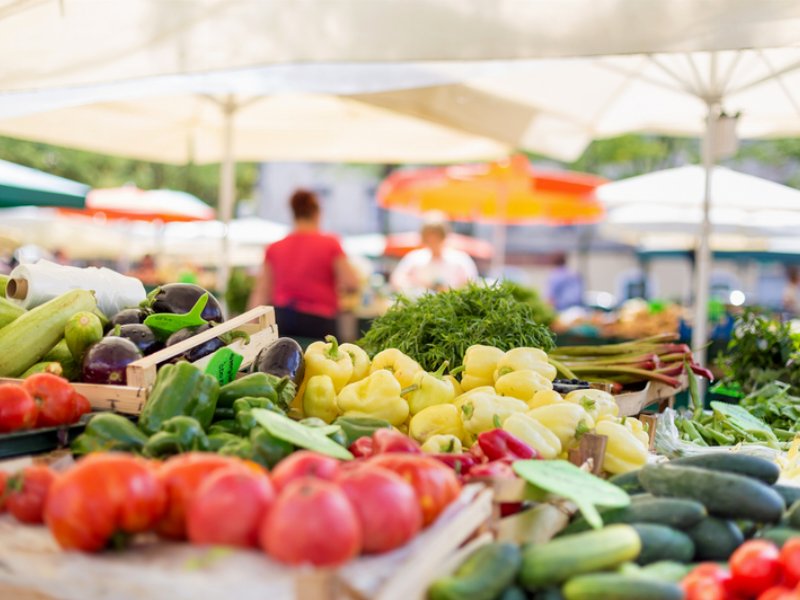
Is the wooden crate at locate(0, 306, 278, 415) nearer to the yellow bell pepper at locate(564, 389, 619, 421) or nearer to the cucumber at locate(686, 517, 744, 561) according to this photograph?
the yellow bell pepper at locate(564, 389, 619, 421)

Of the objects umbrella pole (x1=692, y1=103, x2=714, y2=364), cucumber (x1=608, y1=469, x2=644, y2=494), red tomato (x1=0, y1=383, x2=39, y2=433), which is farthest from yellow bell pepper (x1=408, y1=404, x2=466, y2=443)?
umbrella pole (x1=692, y1=103, x2=714, y2=364)

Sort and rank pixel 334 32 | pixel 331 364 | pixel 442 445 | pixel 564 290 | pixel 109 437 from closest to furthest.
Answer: pixel 109 437 → pixel 442 445 → pixel 331 364 → pixel 334 32 → pixel 564 290

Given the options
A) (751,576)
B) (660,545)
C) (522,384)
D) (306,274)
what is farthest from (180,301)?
(306,274)

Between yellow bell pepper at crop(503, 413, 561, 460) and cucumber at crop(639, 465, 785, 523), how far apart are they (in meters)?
0.41

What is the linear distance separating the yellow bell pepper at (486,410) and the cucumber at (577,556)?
84 centimetres

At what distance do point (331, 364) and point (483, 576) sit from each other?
1.42 m

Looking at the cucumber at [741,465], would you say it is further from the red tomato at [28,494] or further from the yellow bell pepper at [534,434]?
the red tomato at [28,494]

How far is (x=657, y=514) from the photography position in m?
2.09

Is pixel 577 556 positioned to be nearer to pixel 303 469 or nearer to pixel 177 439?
pixel 303 469

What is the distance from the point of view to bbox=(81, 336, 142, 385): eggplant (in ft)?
8.72

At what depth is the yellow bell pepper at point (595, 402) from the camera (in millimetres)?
2789

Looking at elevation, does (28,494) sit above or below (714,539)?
above

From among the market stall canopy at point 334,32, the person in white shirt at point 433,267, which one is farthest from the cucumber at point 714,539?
the person in white shirt at point 433,267

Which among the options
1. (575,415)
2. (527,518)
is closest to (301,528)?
(527,518)
